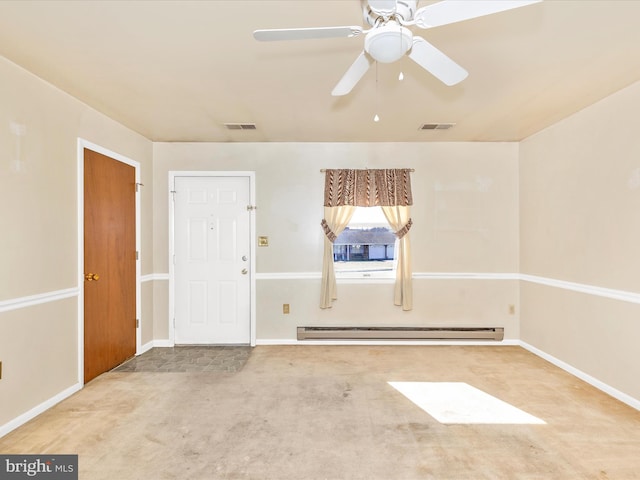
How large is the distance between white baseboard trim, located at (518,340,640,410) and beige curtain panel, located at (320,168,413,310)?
1.46 metres

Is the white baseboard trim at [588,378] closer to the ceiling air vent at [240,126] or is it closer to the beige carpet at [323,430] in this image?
the beige carpet at [323,430]

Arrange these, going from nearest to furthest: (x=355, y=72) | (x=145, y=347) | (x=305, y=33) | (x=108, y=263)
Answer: (x=305, y=33) < (x=355, y=72) < (x=108, y=263) < (x=145, y=347)

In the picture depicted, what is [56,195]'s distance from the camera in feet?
9.36

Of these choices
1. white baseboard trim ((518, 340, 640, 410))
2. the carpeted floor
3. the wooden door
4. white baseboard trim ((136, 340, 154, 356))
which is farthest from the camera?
white baseboard trim ((136, 340, 154, 356))

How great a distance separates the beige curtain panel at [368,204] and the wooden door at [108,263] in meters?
2.20

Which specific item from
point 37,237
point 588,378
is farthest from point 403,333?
point 37,237

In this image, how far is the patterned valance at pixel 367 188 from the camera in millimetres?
4336

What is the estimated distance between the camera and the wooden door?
10.7 feet

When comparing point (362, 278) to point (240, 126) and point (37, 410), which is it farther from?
point (37, 410)

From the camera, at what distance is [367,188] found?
4355mm

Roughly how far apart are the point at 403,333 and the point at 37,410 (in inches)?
141

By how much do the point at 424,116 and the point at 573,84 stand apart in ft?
3.89

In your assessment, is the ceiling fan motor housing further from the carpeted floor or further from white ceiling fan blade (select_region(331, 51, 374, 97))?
the carpeted floor

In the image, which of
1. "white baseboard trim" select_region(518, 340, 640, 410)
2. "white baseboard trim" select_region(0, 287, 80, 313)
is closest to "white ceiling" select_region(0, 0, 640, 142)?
"white baseboard trim" select_region(0, 287, 80, 313)
